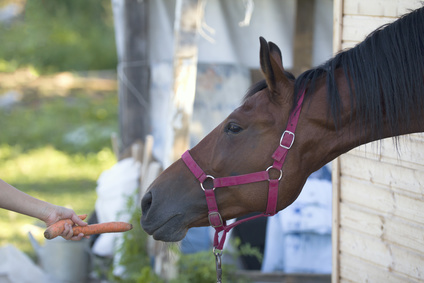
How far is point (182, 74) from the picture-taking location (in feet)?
12.2

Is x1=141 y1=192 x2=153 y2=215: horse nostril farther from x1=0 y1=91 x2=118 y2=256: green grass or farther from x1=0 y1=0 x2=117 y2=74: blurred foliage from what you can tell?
x1=0 y1=0 x2=117 y2=74: blurred foliage

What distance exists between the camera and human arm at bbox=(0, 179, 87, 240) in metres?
1.98

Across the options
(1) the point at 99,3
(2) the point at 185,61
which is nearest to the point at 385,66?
(2) the point at 185,61

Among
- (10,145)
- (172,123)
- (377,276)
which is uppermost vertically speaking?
(10,145)

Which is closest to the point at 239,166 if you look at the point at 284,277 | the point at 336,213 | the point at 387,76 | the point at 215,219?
the point at 215,219

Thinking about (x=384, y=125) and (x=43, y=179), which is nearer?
(x=384, y=125)

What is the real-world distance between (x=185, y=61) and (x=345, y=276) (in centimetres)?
189

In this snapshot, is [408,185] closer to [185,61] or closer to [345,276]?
[345,276]

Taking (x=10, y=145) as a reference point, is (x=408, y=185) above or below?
below

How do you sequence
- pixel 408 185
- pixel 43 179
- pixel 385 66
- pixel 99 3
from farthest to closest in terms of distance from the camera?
pixel 99 3
pixel 43 179
pixel 408 185
pixel 385 66

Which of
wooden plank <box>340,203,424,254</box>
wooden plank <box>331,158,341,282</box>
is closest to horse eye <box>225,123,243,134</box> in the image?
wooden plank <box>331,158,341,282</box>

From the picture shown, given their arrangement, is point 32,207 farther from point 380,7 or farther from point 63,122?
point 63,122

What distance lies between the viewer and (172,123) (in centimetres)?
374

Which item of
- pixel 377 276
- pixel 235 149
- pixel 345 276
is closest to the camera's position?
pixel 235 149
